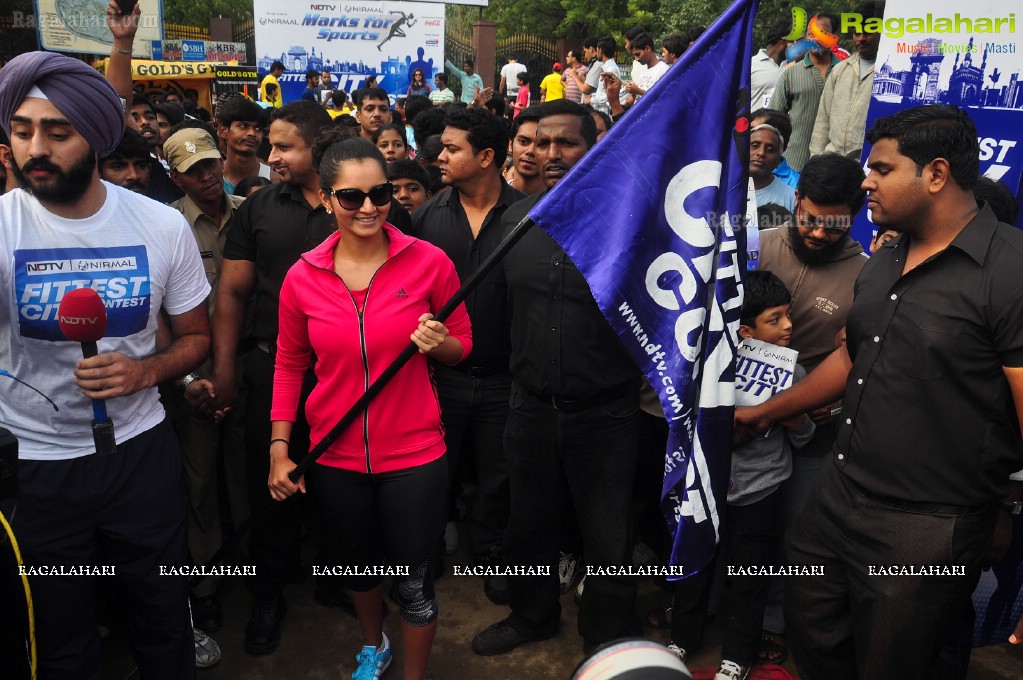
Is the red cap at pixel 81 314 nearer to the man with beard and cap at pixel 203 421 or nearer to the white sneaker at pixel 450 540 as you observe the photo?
the man with beard and cap at pixel 203 421

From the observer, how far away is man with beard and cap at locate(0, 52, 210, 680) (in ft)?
8.30

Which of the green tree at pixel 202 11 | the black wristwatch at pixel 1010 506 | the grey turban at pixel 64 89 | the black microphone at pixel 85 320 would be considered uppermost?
the green tree at pixel 202 11

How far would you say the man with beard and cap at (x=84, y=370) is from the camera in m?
2.53

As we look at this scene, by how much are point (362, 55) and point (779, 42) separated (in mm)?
14103

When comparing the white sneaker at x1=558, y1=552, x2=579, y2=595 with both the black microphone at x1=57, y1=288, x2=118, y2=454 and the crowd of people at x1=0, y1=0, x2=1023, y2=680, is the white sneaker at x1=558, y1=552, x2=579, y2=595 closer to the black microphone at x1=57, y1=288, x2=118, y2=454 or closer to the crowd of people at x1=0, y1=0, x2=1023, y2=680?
the crowd of people at x1=0, y1=0, x2=1023, y2=680

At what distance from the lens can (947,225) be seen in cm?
257

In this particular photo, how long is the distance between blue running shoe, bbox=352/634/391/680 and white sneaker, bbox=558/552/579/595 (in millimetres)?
1119

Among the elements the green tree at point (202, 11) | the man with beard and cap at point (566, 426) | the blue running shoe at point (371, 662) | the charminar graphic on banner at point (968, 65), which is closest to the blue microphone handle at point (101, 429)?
the blue running shoe at point (371, 662)

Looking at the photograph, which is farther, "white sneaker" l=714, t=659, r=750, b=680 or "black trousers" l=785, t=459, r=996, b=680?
"white sneaker" l=714, t=659, r=750, b=680

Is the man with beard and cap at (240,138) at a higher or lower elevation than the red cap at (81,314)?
higher

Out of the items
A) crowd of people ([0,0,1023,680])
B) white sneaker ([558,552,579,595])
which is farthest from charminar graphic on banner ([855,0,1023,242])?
white sneaker ([558,552,579,595])

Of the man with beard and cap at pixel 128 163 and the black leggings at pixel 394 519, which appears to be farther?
the man with beard and cap at pixel 128 163

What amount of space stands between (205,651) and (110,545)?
112 centimetres

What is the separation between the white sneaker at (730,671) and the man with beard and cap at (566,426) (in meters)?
0.42
